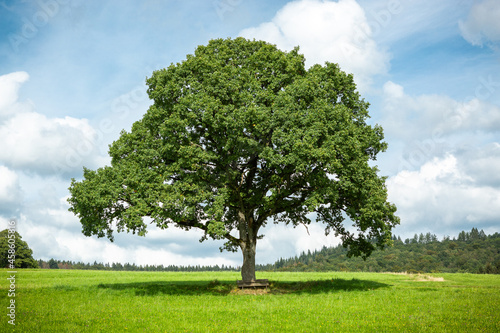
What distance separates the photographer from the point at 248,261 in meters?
34.1

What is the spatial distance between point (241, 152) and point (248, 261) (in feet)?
34.1

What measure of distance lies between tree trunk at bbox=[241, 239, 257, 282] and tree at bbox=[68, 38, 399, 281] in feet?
0.30

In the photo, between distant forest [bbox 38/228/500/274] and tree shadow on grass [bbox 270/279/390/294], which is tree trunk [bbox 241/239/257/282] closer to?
tree shadow on grass [bbox 270/279/390/294]

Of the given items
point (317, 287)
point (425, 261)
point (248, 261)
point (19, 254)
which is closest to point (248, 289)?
point (248, 261)

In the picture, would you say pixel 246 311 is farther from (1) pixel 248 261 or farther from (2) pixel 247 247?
(2) pixel 247 247

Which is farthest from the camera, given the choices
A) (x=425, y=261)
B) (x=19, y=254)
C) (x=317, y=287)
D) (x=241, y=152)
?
(x=425, y=261)

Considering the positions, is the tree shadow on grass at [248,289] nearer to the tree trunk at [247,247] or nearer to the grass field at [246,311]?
the grass field at [246,311]

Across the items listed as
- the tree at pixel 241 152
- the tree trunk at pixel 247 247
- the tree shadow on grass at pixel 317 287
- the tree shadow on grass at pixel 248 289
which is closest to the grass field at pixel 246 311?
the tree shadow on grass at pixel 248 289

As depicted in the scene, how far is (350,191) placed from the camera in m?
31.7

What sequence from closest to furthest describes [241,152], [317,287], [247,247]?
[241,152] → [317,287] → [247,247]

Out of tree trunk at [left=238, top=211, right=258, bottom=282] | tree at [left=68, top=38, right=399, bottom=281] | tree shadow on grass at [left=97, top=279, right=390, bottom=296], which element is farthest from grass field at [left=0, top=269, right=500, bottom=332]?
tree at [left=68, top=38, right=399, bottom=281]

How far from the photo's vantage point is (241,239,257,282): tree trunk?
3378 cm

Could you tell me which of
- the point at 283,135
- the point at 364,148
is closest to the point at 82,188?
the point at 283,135

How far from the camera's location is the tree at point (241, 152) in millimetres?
29031
